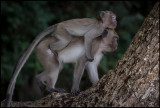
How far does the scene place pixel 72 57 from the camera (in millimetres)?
4477

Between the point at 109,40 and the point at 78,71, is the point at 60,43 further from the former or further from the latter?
the point at 109,40

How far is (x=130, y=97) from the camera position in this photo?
267 cm

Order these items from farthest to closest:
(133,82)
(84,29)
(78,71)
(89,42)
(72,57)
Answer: (72,57) → (84,29) → (89,42) → (78,71) → (133,82)

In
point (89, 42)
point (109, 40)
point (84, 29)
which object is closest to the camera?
point (89, 42)

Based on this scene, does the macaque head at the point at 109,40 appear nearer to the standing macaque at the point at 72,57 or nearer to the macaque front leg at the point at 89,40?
the standing macaque at the point at 72,57

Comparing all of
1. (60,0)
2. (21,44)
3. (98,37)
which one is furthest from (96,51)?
(60,0)

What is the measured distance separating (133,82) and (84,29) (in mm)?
1805

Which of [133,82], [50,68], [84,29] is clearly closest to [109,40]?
[84,29]

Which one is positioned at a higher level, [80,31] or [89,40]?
[80,31]

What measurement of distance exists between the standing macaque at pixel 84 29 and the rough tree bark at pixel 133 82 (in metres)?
1.27

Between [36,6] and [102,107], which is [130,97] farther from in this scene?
[36,6]

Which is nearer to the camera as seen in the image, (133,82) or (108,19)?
(133,82)

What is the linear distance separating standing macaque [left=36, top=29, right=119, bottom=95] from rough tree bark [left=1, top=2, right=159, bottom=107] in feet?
2.91

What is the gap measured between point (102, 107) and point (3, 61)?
172 inches
